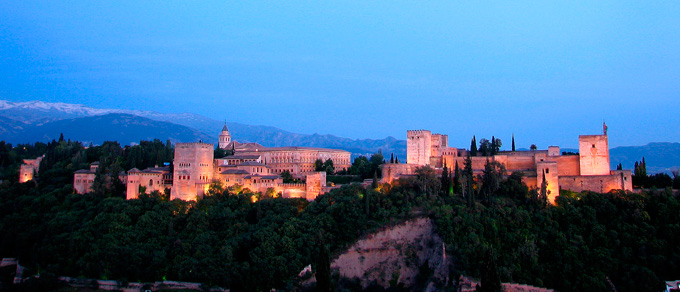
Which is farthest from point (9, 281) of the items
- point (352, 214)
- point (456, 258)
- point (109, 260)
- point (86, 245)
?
point (456, 258)

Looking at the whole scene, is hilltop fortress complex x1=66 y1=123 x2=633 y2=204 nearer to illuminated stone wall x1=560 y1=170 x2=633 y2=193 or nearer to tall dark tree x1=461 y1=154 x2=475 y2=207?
illuminated stone wall x1=560 y1=170 x2=633 y2=193

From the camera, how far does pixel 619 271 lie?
2961cm

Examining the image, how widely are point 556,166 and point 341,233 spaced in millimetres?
16942

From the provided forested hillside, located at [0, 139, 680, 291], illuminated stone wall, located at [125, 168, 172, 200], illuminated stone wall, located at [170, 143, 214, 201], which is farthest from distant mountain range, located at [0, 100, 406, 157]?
forested hillside, located at [0, 139, 680, 291]

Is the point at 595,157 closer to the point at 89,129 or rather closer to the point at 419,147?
the point at 419,147

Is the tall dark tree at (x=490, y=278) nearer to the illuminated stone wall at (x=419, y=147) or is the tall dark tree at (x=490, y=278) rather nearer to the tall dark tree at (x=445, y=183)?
the tall dark tree at (x=445, y=183)

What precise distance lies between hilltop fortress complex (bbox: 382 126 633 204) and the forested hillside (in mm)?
1415

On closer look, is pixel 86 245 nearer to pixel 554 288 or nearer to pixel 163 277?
pixel 163 277

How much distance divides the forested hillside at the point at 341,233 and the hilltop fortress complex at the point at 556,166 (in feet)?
4.64

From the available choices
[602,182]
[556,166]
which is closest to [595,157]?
[602,182]

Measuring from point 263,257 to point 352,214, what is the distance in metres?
6.91

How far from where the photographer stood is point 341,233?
33.8 metres

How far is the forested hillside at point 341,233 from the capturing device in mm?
30109

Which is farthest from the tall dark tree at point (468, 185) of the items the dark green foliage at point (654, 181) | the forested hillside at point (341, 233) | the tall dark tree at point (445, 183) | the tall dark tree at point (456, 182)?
the dark green foliage at point (654, 181)
